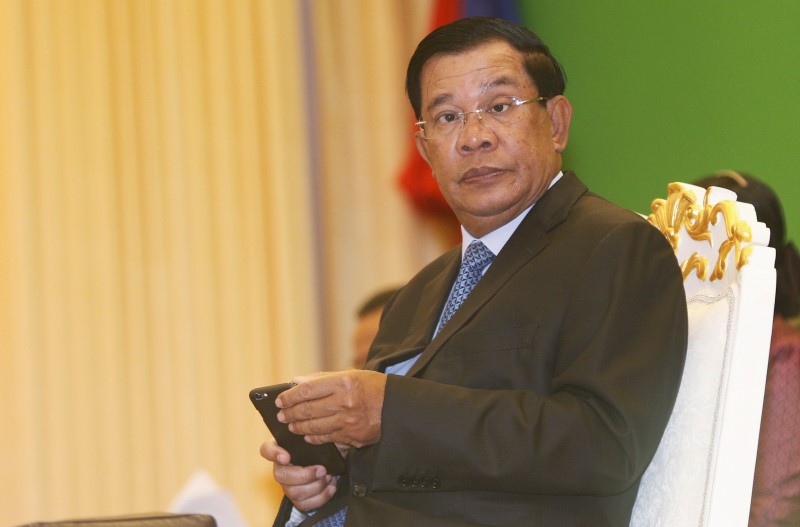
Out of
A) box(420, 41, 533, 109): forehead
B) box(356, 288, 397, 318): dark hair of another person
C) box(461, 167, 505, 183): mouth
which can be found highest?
box(420, 41, 533, 109): forehead

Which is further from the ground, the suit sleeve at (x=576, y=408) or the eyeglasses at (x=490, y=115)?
the eyeglasses at (x=490, y=115)

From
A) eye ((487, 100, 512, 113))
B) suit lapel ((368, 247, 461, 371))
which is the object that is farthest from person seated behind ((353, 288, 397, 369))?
eye ((487, 100, 512, 113))

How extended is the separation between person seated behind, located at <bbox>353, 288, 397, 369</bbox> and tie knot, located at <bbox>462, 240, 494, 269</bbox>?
1.87 m

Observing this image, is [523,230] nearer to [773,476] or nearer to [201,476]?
[773,476]

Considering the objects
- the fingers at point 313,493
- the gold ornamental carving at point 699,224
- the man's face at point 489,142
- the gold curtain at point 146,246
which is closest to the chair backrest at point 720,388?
the gold ornamental carving at point 699,224

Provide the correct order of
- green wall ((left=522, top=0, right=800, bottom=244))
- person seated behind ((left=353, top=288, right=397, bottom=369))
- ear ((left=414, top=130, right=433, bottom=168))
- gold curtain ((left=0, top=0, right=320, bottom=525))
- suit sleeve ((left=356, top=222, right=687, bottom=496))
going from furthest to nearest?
1. gold curtain ((left=0, top=0, right=320, bottom=525))
2. person seated behind ((left=353, top=288, right=397, bottom=369))
3. green wall ((left=522, top=0, right=800, bottom=244))
4. ear ((left=414, top=130, right=433, bottom=168))
5. suit sleeve ((left=356, top=222, right=687, bottom=496))

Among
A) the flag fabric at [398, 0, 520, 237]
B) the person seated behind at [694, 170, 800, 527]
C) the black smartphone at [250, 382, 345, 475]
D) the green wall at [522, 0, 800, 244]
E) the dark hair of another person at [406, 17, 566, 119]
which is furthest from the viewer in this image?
the flag fabric at [398, 0, 520, 237]

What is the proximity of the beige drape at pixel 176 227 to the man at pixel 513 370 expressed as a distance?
7.77 ft

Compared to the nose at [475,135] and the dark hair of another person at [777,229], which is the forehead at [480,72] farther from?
the dark hair of another person at [777,229]

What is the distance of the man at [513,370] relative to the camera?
1805mm

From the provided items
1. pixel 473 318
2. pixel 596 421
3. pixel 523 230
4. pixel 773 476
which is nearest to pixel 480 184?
pixel 523 230

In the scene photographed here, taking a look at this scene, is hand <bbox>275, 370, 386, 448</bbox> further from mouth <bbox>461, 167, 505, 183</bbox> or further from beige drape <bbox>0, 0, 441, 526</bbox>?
beige drape <bbox>0, 0, 441, 526</bbox>

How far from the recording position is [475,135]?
2.23 m

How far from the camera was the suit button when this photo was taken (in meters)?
2.00
